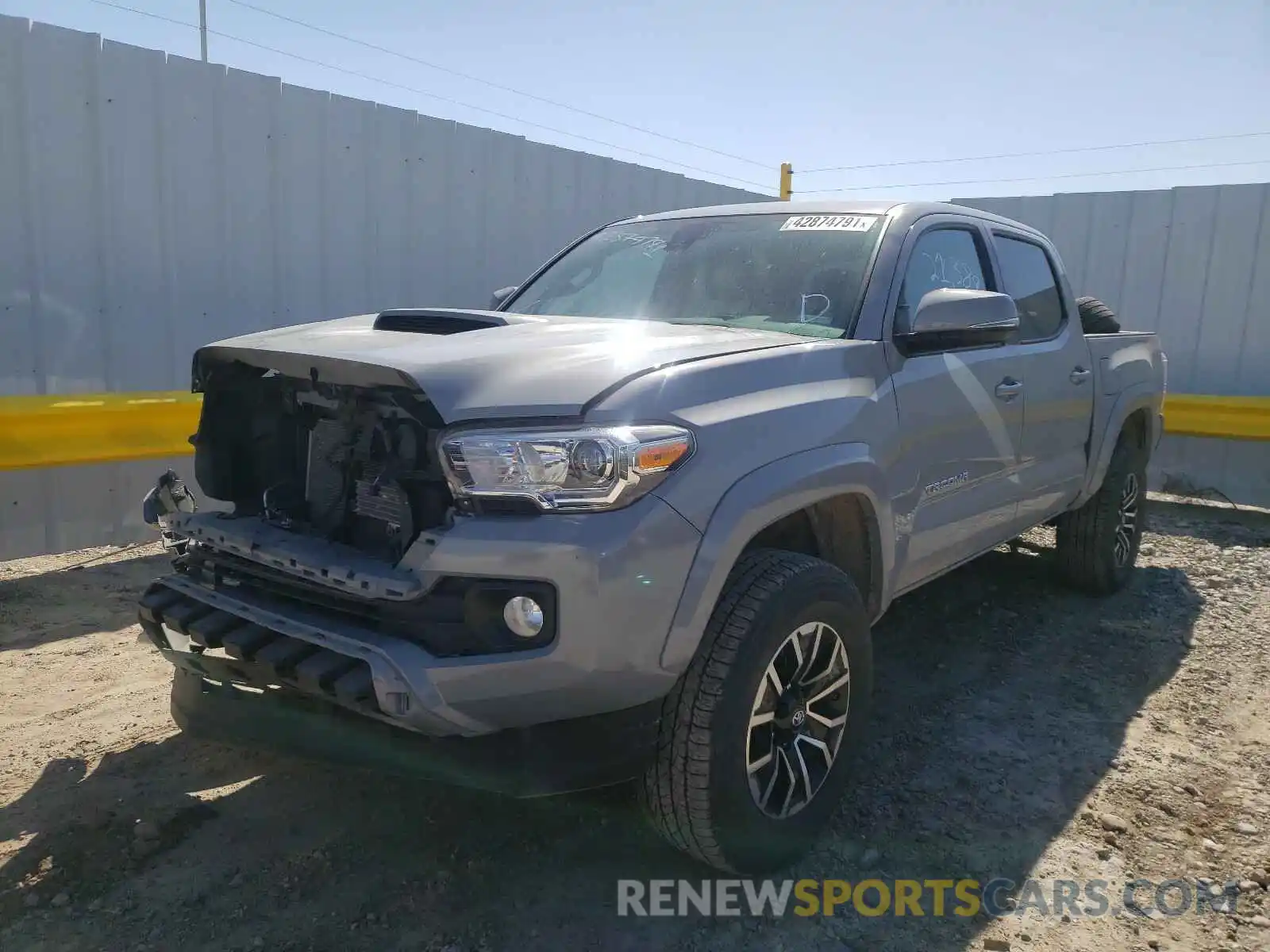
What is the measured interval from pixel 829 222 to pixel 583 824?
2.24 metres

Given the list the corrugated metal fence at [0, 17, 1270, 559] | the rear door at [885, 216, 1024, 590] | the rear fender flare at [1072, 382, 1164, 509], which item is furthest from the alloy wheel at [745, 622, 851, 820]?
the corrugated metal fence at [0, 17, 1270, 559]

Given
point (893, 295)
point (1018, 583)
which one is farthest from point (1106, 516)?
point (893, 295)

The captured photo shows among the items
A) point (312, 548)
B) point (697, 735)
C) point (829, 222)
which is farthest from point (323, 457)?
point (829, 222)

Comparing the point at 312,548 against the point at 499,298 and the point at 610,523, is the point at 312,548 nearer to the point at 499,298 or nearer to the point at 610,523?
the point at 610,523

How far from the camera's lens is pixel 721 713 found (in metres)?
2.32

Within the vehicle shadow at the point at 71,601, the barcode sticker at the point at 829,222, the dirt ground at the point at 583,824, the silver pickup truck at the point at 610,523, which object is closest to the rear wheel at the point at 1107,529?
the dirt ground at the point at 583,824

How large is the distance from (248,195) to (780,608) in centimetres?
496

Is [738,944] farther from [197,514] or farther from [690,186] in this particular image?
[690,186]

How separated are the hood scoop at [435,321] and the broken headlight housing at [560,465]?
29.9 inches

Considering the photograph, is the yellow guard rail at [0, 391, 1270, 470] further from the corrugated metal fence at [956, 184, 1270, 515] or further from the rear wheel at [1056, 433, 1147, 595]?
the corrugated metal fence at [956, 184, 1270, 515]

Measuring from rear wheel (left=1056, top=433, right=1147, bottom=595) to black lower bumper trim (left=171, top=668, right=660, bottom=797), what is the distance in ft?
12.1

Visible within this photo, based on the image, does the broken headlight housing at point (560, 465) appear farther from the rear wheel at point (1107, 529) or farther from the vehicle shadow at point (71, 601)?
the rear wheel at point (1107, 529)

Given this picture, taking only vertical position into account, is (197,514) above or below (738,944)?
above

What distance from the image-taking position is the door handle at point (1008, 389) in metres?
3.74
